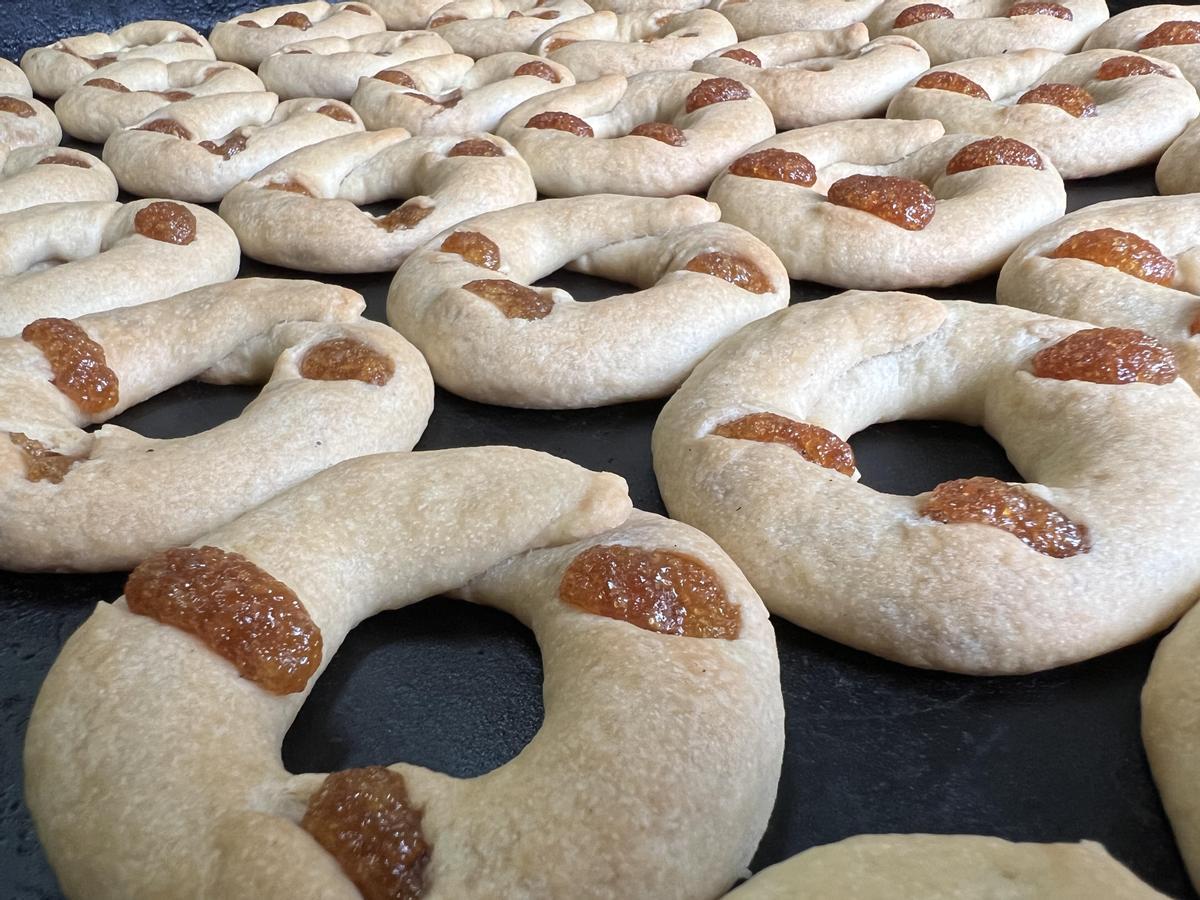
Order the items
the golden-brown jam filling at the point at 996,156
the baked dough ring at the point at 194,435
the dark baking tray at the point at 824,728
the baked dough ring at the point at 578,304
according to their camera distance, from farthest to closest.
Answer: the golden-brown jam filling at the point at 996,156 → the baked dough ring at the point at 578,304 → the baked dough ring at the point at 194,435 → the dark baking tray at the point at 824,728

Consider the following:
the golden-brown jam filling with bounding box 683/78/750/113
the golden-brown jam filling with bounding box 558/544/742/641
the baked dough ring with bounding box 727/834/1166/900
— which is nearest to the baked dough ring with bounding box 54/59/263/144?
the golden-brown jam filling with bounding box 683/78/750/113

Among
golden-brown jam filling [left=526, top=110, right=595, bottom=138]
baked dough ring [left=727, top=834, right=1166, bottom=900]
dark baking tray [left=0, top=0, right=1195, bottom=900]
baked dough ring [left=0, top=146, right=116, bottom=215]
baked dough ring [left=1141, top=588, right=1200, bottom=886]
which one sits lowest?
dark baking tray [left=0, top=0, right=1195, bottom=900]

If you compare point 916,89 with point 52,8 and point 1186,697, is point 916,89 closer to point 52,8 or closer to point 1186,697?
point 1186,697

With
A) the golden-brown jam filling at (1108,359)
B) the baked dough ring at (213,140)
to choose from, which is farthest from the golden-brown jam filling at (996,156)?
Answer: the baked dough ring at (213,140)

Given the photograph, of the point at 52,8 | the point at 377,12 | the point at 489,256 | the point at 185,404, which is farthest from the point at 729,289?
the point at 52,8

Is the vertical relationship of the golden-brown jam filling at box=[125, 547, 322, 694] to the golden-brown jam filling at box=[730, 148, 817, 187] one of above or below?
below

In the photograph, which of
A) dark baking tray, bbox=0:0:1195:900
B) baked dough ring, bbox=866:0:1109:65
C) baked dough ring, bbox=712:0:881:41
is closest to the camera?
dark baking tray, bbox=0:0:1195:900

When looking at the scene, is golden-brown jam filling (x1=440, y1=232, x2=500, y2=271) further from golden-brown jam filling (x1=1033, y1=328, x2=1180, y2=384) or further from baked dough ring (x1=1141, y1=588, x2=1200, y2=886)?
baked dough ring (x1=1141, y1=588, x2=1200, y2=886)

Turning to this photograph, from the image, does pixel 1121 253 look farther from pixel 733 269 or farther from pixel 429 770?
pixel 429 770

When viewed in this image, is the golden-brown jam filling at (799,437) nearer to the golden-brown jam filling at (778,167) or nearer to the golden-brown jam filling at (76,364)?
the golden-brown jam filling at (778,167)
